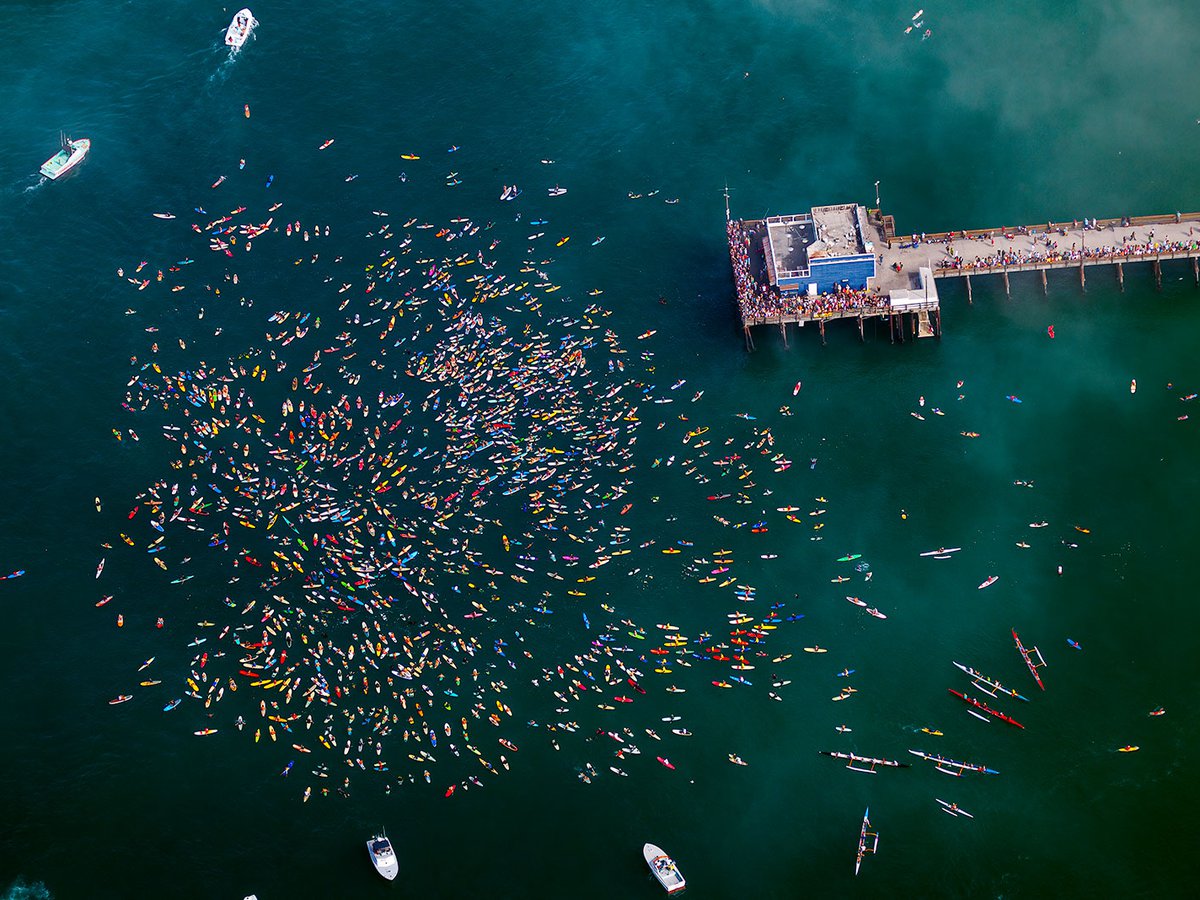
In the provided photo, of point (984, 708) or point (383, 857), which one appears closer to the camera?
point (383, 857)

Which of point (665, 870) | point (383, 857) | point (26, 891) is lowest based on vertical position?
point (665, 870)

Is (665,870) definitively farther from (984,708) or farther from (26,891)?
(26,891)

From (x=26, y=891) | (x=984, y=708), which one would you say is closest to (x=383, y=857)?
(x=26, y=891)

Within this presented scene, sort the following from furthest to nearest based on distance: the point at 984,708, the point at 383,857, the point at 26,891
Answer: the point at 984,708 → the point at 26,891 → the point at 383,857

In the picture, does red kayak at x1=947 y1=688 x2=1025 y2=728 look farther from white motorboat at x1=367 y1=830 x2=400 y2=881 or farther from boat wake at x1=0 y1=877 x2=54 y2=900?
boat wake at x1=0 y1=877 x2=54 y2=900

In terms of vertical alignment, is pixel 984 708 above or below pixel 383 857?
below

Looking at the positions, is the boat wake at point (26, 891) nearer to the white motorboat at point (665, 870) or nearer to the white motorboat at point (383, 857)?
the white motorboat at point (383, 857)
